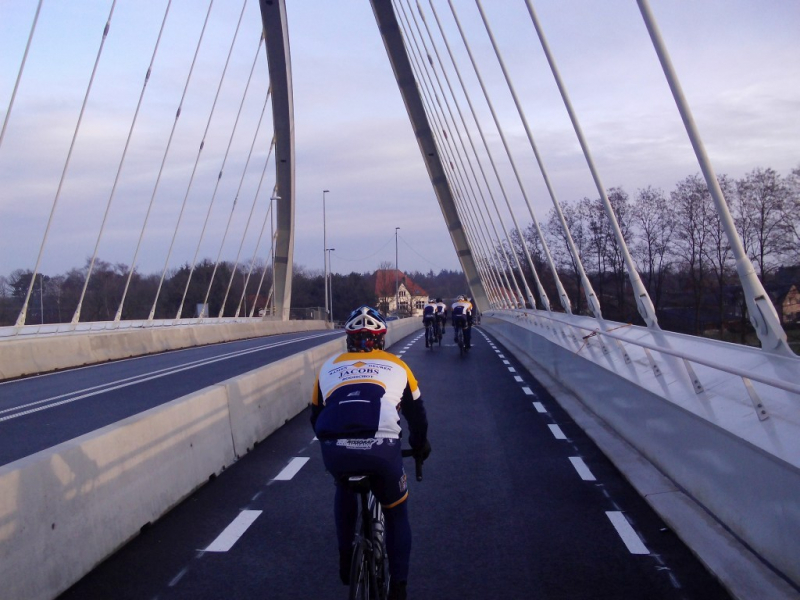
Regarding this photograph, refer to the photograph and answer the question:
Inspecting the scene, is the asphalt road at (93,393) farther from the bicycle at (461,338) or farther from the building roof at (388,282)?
the building roof at (388,282)

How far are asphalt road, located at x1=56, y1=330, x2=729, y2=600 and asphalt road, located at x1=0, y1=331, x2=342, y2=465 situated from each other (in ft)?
9.32

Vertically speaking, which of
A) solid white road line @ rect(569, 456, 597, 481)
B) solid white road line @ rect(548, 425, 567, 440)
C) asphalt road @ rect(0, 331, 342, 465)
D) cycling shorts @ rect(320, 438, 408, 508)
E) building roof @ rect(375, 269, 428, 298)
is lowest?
asphalt road @ rect(0, 331, 342, 465)

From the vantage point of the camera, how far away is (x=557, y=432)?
31.2 ft

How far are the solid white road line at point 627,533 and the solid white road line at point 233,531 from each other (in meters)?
2.59

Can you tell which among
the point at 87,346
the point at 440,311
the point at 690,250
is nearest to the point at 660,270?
the point at 690,250

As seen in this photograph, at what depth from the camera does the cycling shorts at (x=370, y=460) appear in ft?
12.1

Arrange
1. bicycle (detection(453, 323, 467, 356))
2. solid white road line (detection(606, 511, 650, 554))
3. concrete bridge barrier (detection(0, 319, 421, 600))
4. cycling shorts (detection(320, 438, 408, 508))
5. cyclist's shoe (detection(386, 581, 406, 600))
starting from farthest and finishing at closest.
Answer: bicycle (detection(453, 323, 467, 356)) < solid white road line (detection(606, 511, 650, 554)) < concrete bridge barrier (detection(0, 319, 421, 600)) < cyclist's shoe (detection(386, 581, 406, 600)) < cycling shorts (detection(320, 438, 408, 508))

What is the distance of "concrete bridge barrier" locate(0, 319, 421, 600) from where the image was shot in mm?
4031

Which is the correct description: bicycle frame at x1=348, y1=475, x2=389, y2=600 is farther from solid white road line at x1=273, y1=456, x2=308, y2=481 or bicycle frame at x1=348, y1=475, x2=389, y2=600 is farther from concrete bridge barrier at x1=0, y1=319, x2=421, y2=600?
solid white road line at x1=273, y1=456, x2=308, y2=481

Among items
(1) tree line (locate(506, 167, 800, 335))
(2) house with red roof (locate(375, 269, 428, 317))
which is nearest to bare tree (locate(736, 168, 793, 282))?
(1) tree line (locate(506, 167, 800, 335))

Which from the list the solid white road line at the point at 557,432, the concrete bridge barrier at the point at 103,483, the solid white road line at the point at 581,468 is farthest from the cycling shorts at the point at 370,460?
the solid white road line at the point at 557,432

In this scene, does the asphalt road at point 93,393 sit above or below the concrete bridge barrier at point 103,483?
below

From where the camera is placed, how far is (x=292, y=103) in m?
33.7

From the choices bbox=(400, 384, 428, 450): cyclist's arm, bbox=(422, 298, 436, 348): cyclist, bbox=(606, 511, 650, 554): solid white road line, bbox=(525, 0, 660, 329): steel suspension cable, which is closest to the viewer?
bbox=(400, 384, 428, 450): cyclist's arm
